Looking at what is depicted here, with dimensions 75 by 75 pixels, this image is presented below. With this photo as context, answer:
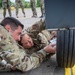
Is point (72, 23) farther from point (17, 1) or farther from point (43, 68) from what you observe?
point (17, 1)

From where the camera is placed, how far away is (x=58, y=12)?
10.3 ft

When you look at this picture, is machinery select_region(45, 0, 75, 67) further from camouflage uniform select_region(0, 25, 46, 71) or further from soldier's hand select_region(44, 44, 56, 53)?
camouflage uniform select_region(0, 25, 46, 71)

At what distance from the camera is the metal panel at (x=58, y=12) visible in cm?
310

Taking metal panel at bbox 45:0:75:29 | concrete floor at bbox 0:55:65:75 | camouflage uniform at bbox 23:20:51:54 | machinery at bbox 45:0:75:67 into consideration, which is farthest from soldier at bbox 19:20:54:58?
metal panel at bbox 45:0:75:29

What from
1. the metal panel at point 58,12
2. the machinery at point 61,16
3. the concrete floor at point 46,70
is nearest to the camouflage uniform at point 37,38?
the concrete floor at point 46,70

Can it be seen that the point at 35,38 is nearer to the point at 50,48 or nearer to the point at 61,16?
the point at 50,48

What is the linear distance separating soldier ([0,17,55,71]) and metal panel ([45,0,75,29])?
0.67 m

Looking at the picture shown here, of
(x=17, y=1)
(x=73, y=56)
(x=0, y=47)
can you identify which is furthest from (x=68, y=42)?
(x=17, y=1)

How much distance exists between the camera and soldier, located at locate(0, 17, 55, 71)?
11.7 ft

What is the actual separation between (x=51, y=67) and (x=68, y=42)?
2.35 feet

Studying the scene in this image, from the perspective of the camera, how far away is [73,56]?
143 inches

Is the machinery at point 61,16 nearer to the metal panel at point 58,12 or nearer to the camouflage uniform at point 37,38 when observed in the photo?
the metal panel at point 58,12

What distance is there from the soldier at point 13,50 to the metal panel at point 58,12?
666 mm

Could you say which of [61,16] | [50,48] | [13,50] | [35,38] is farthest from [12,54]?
[35,38]
